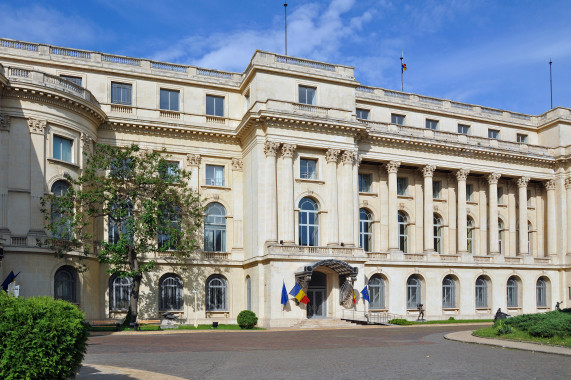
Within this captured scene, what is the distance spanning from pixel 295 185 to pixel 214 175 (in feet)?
24.4

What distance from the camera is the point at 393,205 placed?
5509cm

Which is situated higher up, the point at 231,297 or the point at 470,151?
the point at 470,151

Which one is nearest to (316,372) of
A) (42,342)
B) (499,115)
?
(42,342)

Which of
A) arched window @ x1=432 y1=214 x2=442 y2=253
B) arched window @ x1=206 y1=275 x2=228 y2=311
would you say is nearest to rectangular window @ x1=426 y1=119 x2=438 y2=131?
arched window @ x1=432 y1=214 x2=442 y2=253

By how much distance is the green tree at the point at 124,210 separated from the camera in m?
40.6

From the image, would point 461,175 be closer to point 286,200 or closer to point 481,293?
point 481,293

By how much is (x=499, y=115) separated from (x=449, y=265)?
18.7 meters

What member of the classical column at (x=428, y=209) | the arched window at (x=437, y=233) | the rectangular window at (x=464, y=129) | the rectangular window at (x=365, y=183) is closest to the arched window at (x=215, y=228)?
the rectangular window at (x=365, y=183)

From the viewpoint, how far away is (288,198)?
155ft

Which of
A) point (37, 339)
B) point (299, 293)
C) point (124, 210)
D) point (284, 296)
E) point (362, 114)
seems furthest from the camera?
point (362, 114)

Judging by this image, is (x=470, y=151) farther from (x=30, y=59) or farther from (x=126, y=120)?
(x=30, y=59)

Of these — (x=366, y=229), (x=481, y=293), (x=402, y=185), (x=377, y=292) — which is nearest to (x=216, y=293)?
(x=377, y=292)

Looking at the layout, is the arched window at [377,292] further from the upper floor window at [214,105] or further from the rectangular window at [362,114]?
the upper floor window at [214,105]

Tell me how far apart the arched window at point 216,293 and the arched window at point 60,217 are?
12.6 m
